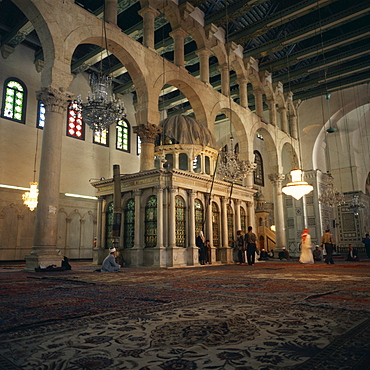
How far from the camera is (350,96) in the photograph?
749 inches

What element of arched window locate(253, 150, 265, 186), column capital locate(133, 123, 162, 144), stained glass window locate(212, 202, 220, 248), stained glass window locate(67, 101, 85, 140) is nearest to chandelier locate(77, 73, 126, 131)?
column capital locate(133, 123, 162, 144)

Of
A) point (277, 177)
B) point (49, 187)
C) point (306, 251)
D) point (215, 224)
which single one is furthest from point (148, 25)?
point (277, 177)

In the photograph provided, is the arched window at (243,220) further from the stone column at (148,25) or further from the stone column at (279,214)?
the stone column at (148,25)

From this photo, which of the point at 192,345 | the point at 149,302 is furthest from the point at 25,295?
the point at 192,345

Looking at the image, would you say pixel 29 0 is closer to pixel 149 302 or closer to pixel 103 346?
pixel 149 302

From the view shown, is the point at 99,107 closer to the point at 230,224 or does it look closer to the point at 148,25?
the point at 148,25

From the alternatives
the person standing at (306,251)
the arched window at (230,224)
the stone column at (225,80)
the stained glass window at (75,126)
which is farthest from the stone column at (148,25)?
the person standing at (306,251)

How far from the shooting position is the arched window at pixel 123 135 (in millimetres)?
18703

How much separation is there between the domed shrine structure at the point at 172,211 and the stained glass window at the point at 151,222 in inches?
1.1

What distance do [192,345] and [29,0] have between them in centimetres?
957

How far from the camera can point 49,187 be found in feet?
27.5

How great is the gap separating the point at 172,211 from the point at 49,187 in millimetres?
3328

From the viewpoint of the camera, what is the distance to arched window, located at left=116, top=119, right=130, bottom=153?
61.4 ft

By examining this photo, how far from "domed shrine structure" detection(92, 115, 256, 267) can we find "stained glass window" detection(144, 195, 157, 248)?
0.09ft
